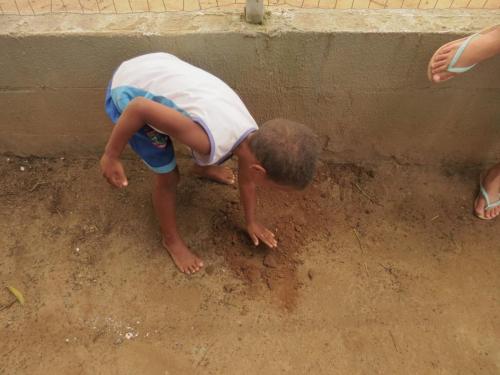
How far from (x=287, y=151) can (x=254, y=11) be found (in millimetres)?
746

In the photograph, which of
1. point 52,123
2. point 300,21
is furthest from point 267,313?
point 52,123

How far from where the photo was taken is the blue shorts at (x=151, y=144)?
155 cm

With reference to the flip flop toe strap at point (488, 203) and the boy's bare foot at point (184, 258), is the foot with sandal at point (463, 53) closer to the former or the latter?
the flip flop toe strap at point (488, 203)

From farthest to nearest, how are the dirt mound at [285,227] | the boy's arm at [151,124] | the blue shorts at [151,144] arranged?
the dirt mound at [285,227], the blue shorts at [151,144], the boy's arm at [151,124]

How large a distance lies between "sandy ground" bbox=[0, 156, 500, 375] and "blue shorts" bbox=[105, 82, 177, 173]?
0.51 meters

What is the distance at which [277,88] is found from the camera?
6.38ft

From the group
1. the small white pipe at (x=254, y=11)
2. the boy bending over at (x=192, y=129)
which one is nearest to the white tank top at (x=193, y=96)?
the boy bending over at (x=192, y=129)

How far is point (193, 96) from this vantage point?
143cm

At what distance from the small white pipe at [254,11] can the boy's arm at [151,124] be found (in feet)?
2.14

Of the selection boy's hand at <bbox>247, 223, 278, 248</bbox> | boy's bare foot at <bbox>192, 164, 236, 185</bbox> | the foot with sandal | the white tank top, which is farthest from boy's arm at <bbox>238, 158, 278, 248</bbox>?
the foot with sandal

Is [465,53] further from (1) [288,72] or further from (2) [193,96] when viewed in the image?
(2) [193,96]

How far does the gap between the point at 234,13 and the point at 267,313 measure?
1.36 metres

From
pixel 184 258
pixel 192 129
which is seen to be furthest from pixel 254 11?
pixel 184 258

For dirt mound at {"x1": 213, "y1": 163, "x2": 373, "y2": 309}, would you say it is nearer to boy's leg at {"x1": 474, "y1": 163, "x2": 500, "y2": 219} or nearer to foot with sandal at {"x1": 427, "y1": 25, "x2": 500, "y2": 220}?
boy's leg at {"x1": 474, "y1": 163, "x2": 500, "y2": 219}
